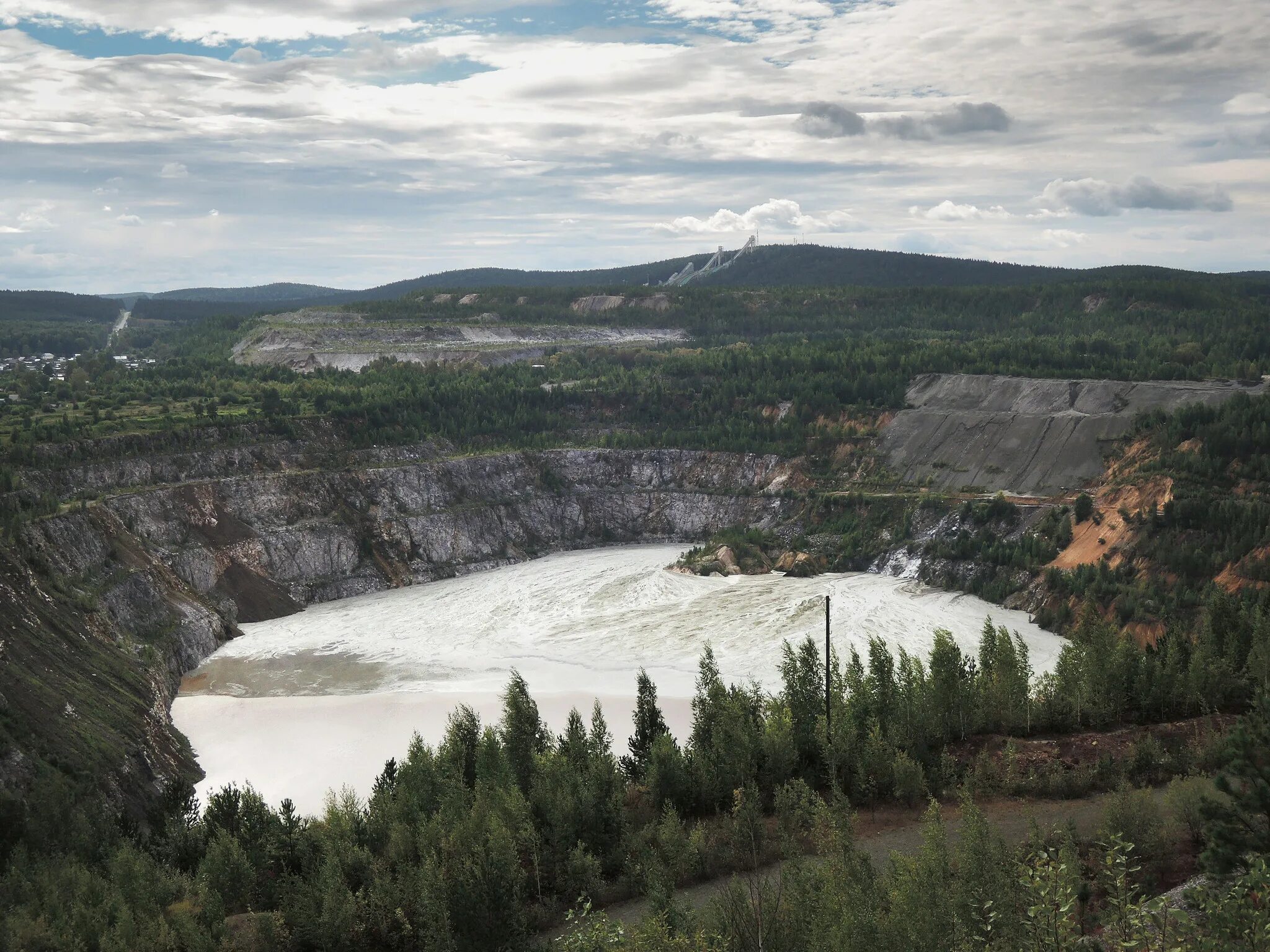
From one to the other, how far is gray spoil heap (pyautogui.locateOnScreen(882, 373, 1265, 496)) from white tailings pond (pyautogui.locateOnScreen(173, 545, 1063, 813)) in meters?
→ 14.4

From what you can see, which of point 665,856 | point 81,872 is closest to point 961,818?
point 665,856

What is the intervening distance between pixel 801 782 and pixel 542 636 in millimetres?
40146

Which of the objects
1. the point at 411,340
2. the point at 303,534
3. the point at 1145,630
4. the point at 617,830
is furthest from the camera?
the point at 411,340

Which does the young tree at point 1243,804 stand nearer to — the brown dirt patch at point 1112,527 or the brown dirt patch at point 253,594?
the brown dirt patch at point 1112,527

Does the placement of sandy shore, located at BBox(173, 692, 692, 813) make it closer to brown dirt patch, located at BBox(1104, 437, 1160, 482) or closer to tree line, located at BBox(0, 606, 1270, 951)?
tree line, located at BBox(0, 606, 1270, 951)

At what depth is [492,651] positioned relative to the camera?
7562 centimetres

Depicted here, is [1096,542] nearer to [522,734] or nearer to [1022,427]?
[1022,427]

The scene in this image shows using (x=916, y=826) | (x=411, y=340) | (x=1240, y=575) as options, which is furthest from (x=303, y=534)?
(x=411, y=340)

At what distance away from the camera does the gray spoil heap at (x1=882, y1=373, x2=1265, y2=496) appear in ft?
307

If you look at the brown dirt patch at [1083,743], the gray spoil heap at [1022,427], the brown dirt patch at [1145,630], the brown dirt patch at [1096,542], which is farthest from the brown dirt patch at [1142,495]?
the brown dirt patch at [1083,743]

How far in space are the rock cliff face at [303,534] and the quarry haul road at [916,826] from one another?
23.3 metres

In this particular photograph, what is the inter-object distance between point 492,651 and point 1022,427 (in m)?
49.0

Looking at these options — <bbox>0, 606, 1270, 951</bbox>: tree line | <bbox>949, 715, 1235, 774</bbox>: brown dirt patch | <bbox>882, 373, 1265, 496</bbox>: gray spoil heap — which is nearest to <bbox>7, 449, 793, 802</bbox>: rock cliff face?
<bbox>0, 606, 1270, 951</bbox>: tree line

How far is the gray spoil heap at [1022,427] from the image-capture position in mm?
93438
